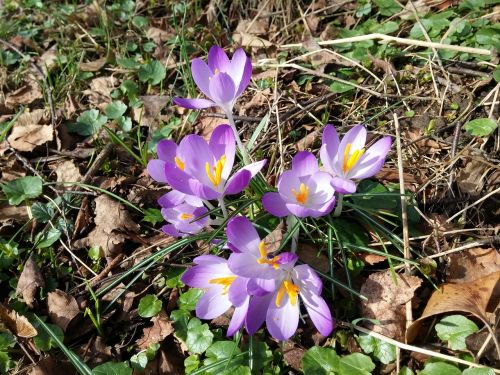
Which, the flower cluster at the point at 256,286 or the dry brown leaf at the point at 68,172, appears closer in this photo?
the flower cluster at the point at 256,286

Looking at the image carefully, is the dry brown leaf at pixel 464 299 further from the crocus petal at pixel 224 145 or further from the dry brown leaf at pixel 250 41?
the dry brown leaf at pixel 250 41

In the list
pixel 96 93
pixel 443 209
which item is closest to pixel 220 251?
pixel 443 209

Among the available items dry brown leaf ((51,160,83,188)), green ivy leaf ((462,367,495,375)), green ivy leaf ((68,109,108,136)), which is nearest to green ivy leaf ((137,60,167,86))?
green ivy leaf ((68,109,108,136))

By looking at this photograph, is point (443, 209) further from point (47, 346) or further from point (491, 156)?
point (47, 346)

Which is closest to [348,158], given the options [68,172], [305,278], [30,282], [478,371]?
[305,278]

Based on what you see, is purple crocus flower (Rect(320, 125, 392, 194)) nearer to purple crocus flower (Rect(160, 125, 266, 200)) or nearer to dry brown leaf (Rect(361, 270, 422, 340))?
purple crocus flower (Rect(160, 125, 266, 200))

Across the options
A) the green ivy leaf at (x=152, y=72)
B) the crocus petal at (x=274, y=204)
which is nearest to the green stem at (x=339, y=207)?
the crocus petal at (x=274, y=204)
